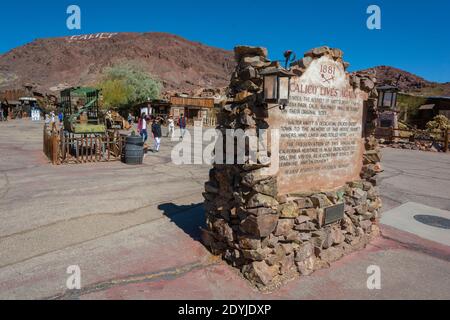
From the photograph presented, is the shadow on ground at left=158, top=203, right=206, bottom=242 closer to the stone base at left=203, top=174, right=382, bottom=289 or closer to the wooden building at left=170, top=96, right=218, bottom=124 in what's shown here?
the stone base at left=203, top=174, right=382, bottom=289

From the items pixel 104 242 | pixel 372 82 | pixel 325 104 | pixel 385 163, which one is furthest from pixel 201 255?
pixel 385 163

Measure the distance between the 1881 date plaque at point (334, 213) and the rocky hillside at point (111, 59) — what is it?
359 ft

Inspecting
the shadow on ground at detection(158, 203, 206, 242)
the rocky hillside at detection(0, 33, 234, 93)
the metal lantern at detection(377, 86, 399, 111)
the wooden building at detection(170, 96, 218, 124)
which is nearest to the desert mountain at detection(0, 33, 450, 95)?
the rocky hillside at detection(0, 33, 234, 93)

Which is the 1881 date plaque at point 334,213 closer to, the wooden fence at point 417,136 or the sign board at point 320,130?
the sign board at point 320,130

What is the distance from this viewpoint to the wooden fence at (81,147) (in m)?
11.6

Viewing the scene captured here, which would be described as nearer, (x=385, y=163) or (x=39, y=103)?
(x=385, y=163)

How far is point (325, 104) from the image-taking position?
4.95 m

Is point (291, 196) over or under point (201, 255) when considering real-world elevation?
over

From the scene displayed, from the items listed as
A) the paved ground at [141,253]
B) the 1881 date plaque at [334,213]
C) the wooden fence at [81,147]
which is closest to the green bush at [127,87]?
the wooden fence at [81,147]

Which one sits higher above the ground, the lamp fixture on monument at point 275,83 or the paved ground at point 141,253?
the lamp fixture on monument at point 275,83

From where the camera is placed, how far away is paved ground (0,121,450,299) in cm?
394

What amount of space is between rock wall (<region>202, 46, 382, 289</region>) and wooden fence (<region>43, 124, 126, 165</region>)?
28.5ft

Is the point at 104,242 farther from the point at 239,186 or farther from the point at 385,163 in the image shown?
the point at 385,163
